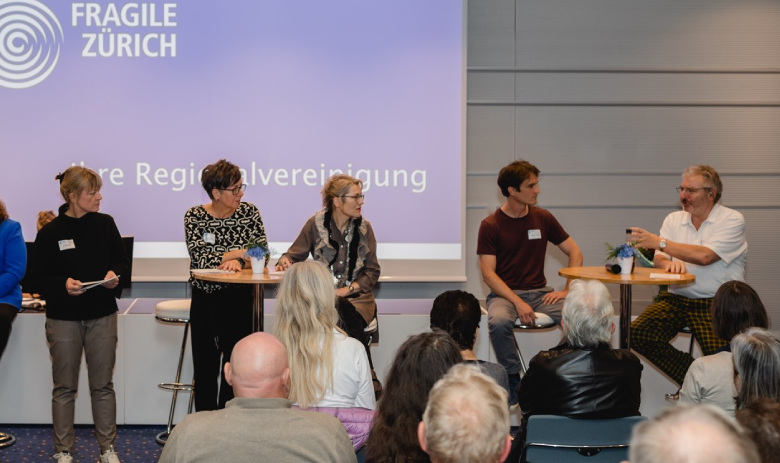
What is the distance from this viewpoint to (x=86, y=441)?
4629 millimetres

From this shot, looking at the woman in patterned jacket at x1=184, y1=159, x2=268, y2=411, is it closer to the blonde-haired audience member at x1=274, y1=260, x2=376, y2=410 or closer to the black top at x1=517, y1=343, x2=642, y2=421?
the blonde-haired audience member at x1=274, y1=260, x2=376, y2=410

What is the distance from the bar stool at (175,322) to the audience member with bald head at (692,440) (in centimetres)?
346

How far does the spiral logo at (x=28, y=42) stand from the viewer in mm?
5820

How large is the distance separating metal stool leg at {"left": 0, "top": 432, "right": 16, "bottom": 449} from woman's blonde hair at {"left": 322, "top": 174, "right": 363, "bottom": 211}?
7.08ft

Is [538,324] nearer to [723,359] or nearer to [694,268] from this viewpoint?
[694,268]

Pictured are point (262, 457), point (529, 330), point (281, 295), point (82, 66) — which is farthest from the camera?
point (82, 66)

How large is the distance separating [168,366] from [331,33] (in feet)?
8.52

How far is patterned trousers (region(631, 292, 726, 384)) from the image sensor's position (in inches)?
174

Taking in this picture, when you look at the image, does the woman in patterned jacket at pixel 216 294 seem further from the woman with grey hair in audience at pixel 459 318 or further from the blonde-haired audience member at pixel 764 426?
the blonde-haired audience member at pixel 764 426

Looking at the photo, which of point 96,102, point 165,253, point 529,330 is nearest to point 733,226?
point 529,330

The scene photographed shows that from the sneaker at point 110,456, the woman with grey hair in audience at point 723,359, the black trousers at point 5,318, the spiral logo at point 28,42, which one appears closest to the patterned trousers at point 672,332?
the woman with grey hair in audience at point 723,359

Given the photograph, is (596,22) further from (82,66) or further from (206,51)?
(82,66)

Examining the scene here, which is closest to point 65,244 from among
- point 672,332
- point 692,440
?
point 672,332

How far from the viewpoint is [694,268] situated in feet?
15.3
